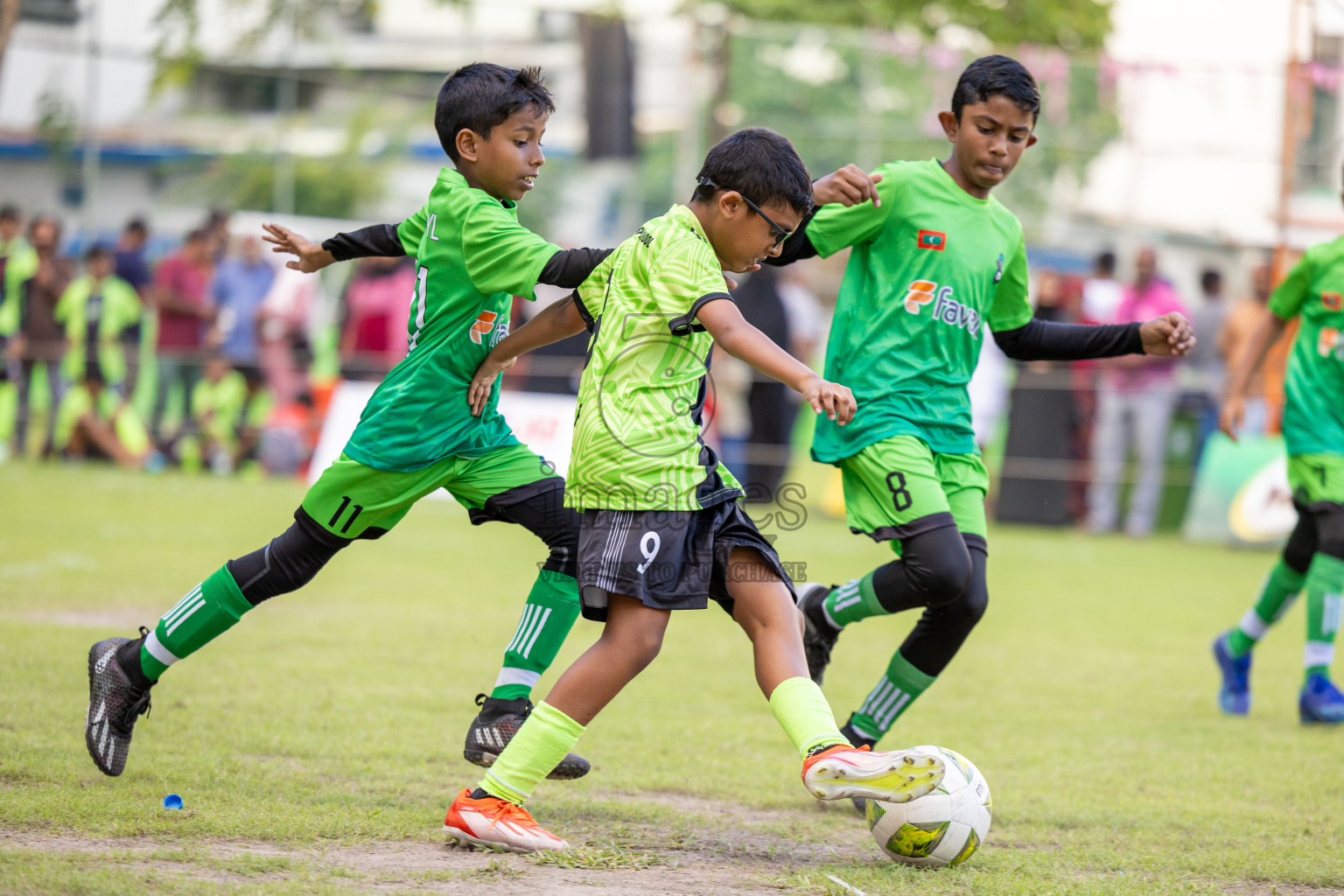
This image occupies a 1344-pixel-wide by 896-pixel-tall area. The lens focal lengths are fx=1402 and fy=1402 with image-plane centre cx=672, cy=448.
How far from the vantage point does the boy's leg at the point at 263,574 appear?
165 inches

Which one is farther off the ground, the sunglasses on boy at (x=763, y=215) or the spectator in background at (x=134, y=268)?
the sunglasses on boy at (x=763, y=215)

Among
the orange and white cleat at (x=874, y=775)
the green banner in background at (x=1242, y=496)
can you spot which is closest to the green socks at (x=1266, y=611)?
the orange and white cleat at (x=874, y=775)

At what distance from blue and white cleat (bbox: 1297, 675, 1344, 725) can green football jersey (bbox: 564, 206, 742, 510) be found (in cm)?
366

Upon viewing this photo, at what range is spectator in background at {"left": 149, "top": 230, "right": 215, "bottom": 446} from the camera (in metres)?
14.7

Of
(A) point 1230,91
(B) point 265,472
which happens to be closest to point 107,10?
(B) point 265,472

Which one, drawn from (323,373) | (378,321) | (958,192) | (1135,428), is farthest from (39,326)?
(958,192)

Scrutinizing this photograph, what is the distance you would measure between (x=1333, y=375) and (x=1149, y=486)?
25.4 ft

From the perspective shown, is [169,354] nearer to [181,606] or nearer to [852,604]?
[181,606]

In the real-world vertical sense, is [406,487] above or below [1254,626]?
above

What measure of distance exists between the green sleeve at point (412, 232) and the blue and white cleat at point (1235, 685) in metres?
4.15

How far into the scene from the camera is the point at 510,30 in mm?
17625

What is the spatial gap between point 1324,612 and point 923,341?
275 centimetres

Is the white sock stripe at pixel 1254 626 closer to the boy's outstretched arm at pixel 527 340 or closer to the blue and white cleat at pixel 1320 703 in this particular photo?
the blue and white cleat at pixel 1320 703

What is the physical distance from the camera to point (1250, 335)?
1405 centimetres
